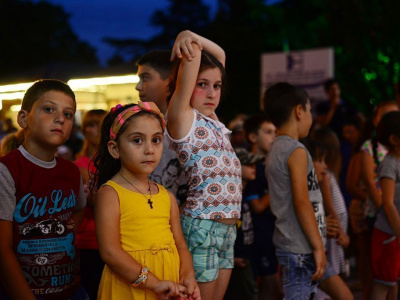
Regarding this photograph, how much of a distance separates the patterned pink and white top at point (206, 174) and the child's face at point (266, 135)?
8.30ft

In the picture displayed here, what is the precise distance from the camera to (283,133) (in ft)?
12.5

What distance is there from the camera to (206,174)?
9.63ft

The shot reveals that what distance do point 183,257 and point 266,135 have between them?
9.85 ft

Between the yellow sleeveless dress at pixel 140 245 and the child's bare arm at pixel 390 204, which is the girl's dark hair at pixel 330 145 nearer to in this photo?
the child's bare arm at pixel 390 204

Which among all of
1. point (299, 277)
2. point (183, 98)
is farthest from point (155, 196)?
point (299, 277)

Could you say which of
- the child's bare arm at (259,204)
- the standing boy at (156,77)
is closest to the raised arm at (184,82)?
the standing boy at (156,77)

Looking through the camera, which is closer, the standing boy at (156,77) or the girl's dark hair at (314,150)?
the standing boy at (156,77)

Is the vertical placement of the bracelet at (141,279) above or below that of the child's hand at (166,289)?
above

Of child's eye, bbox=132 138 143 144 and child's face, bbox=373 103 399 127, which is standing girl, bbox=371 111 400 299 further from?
child's eye, bbox=132 138 143 144

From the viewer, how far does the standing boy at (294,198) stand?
138 inches

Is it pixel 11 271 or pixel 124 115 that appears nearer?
pixel 11 271

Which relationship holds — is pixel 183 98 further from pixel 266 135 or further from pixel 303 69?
pixel 303 69

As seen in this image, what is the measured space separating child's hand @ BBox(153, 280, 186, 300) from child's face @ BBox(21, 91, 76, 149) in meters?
0.90

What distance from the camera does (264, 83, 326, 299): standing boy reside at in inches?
138
